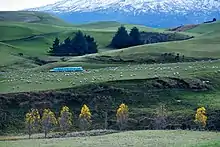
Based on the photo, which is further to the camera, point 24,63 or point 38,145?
point 24,63

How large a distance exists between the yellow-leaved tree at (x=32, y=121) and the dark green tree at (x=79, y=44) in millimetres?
74562

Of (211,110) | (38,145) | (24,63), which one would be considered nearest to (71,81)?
(211,110)

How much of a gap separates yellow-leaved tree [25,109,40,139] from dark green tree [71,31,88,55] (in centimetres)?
7456

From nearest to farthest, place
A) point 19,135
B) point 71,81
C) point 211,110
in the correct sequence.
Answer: point 19,135 < point 211,110 < point 71,81

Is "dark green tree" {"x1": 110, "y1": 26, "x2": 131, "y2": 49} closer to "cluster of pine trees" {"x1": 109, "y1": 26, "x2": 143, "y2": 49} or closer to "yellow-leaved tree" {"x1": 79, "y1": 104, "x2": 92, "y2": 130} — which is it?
"cluster of pine trees" {"x1": 109, "y1": 26, "x2": 143, "y2": 49}

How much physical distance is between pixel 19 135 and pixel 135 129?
14.4 meters

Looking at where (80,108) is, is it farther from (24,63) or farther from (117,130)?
(24,63)

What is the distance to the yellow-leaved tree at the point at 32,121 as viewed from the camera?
62844mm

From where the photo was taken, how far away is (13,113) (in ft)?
229

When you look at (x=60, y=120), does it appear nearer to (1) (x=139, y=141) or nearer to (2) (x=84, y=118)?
(2) (x=84, y=118)

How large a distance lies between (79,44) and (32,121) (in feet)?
259

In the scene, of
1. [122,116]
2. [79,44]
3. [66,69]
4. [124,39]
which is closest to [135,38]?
[124,39]

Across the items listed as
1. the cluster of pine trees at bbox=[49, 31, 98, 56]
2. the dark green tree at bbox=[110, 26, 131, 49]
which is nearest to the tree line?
the cluster of pine trees at bbox=[49, 31, 98, 56]

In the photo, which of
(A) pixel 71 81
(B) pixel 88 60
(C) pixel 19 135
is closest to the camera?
(C) pixel 19 135
